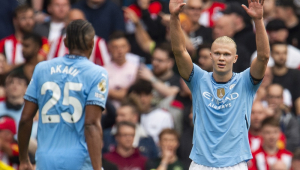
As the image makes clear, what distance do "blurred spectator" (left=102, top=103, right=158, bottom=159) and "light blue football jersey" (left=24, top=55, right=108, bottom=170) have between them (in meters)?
3.47

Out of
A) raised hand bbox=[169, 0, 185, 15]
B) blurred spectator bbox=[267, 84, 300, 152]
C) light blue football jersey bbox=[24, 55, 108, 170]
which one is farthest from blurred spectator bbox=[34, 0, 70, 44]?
raised hand bbox=[169, 0, 185, 15]

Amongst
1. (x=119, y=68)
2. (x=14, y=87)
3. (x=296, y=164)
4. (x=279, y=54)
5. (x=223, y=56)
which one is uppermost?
(x=223, y=56)

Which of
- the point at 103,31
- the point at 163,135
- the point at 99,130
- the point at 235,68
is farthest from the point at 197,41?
the point at 99,130

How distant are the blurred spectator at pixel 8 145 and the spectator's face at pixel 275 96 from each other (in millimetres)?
4466

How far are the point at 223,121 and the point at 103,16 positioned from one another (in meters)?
6.82

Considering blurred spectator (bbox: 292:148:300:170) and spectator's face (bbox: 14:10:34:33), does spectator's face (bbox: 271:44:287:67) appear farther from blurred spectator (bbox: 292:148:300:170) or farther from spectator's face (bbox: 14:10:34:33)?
spectator's face (bbox: 14:10:34:33)

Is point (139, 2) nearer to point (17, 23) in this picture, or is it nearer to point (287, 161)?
point (17, 23)

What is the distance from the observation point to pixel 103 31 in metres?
12.0

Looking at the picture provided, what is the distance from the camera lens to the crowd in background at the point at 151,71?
28.9 feet

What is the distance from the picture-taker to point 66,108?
220 inches

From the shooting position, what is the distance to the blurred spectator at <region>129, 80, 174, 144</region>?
9.75m

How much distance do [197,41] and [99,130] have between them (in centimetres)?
621

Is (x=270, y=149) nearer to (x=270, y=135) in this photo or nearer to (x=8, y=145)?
(x=270, y=135)

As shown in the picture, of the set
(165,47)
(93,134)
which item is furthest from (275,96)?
(93,134)
